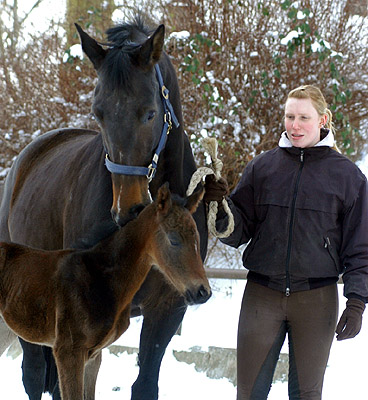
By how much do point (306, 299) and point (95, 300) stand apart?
111 centimetres

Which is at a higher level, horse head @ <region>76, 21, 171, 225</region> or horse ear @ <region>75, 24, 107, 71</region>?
horse ear @ <region>75, 24, 107, 71</region>

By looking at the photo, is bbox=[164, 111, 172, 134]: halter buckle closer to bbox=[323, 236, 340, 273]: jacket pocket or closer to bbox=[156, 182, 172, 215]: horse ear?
bbox=[156, 182, 172, 215]: horse ear

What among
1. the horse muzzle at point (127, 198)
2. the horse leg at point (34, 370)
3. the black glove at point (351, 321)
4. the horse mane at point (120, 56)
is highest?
the horse mane at point (120, 56)

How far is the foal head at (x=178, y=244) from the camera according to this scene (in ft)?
7.99

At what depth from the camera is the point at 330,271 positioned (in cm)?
296

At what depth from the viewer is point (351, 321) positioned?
2.79 m

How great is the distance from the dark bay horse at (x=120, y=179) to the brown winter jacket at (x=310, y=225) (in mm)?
363

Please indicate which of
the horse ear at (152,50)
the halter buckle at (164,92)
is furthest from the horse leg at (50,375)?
the horse ear at (152,50)

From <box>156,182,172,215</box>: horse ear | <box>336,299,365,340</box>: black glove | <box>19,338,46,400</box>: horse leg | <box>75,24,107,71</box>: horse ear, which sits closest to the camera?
<box>156,182,172,215</box>: horse ear

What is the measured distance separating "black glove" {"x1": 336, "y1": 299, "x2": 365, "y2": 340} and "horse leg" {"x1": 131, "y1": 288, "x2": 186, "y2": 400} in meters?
0.78

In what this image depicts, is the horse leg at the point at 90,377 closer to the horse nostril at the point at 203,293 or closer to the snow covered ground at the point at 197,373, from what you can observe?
the horse nostril at the point at 203,293

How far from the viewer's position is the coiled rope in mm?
2838

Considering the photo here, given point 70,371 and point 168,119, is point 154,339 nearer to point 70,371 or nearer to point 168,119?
point 70,371

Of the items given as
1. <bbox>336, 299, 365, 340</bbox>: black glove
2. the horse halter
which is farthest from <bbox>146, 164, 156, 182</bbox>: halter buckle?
<bbox>336, 299, 365, 340</bbox>: black glove
